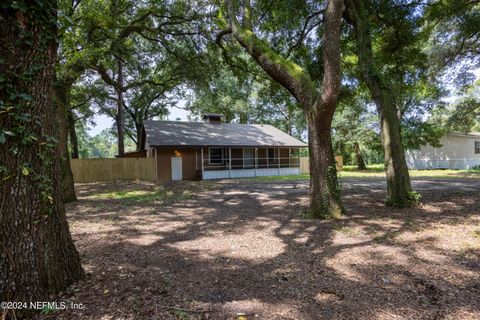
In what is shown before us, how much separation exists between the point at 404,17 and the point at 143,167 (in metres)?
15.8

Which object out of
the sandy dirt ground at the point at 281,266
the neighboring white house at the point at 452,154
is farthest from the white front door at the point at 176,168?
the neighboring white house at the point at 452,154

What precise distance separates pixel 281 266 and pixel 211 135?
1833 cm

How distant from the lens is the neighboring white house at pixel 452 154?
79.2 ft

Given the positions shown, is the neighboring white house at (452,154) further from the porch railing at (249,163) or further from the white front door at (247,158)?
the white front door at (247,158)

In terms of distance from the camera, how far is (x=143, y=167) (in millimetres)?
18047

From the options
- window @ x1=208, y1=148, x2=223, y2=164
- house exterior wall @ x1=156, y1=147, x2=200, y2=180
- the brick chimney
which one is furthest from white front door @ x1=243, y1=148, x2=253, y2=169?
house exterior wall @ x1=156, y1=147, x2=200, y2=180

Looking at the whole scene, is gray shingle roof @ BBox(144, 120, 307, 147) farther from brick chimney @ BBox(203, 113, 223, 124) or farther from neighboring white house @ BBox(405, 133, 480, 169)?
neighboring white house @ BBox(405, 133, 480, 169)

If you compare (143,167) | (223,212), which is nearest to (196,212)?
(223,212)

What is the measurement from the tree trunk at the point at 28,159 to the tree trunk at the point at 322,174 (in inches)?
187

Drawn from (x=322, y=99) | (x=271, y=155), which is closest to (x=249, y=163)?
(x=271, y=155)

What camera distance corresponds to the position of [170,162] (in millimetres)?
18984

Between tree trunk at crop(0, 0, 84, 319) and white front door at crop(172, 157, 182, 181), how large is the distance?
16.7 m

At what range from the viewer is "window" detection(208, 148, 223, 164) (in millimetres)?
20875

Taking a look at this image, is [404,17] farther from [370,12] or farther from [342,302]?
[342,302]
